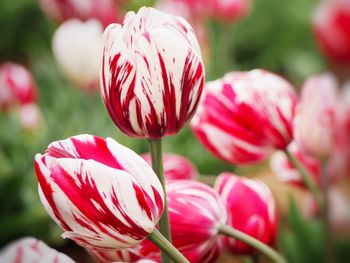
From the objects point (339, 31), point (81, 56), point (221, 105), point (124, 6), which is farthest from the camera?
point (124, 6)

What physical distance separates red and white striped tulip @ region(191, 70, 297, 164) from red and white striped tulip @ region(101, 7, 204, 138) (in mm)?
85

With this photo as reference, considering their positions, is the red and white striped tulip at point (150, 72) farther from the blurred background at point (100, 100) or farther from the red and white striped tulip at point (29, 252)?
the blurred background at point (100, 100)

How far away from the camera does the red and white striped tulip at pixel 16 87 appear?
2.78 feet

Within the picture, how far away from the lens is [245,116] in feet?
1.22

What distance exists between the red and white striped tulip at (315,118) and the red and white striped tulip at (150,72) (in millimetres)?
128

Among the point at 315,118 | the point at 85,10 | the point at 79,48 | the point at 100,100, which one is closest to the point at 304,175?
the point at 315,118

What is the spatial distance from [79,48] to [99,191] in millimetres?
550

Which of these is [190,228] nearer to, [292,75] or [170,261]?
[170,261]

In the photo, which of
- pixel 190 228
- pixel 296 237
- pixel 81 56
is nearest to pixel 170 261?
pixel 190 228

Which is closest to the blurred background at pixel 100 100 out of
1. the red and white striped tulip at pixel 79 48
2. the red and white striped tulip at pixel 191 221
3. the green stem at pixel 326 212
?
the red and white striped tulip at pixel 79 48

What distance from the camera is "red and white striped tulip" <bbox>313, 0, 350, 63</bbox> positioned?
967mm

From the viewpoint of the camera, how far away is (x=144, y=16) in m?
0.28

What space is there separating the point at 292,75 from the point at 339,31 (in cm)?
45

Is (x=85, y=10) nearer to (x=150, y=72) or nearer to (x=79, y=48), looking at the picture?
(x=79, y=48)
